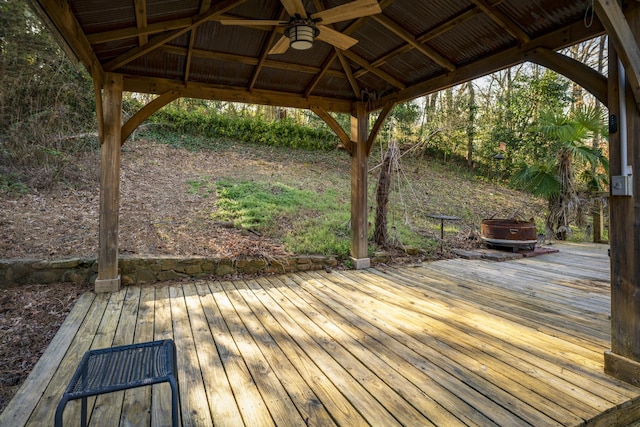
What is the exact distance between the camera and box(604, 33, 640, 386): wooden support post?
211 cm

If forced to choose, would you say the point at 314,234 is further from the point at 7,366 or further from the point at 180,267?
the point at 7,366

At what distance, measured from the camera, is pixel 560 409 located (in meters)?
1.82

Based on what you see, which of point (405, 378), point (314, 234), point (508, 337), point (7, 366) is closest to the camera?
point (405, 378)

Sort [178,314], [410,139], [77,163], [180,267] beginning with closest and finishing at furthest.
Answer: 1. [178,314]
2. [180,267]
3. [77,163]
4. [410,139]

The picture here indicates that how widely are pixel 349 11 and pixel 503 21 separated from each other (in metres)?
1.48

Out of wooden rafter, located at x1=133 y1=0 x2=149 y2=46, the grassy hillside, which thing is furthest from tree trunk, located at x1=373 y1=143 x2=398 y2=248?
wooden rafter, located at x1=133 y1=0 x2=149 y2=46

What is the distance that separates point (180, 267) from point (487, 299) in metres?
3.81

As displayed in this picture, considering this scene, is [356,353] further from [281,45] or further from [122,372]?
[281,45]

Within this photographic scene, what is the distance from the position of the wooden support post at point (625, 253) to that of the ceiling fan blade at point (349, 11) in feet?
5.33

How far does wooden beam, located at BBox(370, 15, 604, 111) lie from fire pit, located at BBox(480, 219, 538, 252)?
3.32 meters

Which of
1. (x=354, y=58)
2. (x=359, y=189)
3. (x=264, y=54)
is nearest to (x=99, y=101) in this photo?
(x=264, y=54)

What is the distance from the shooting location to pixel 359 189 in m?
5.30

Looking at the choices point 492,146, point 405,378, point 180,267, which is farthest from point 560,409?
point 492,146

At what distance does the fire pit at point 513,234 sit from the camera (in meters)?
6.17
